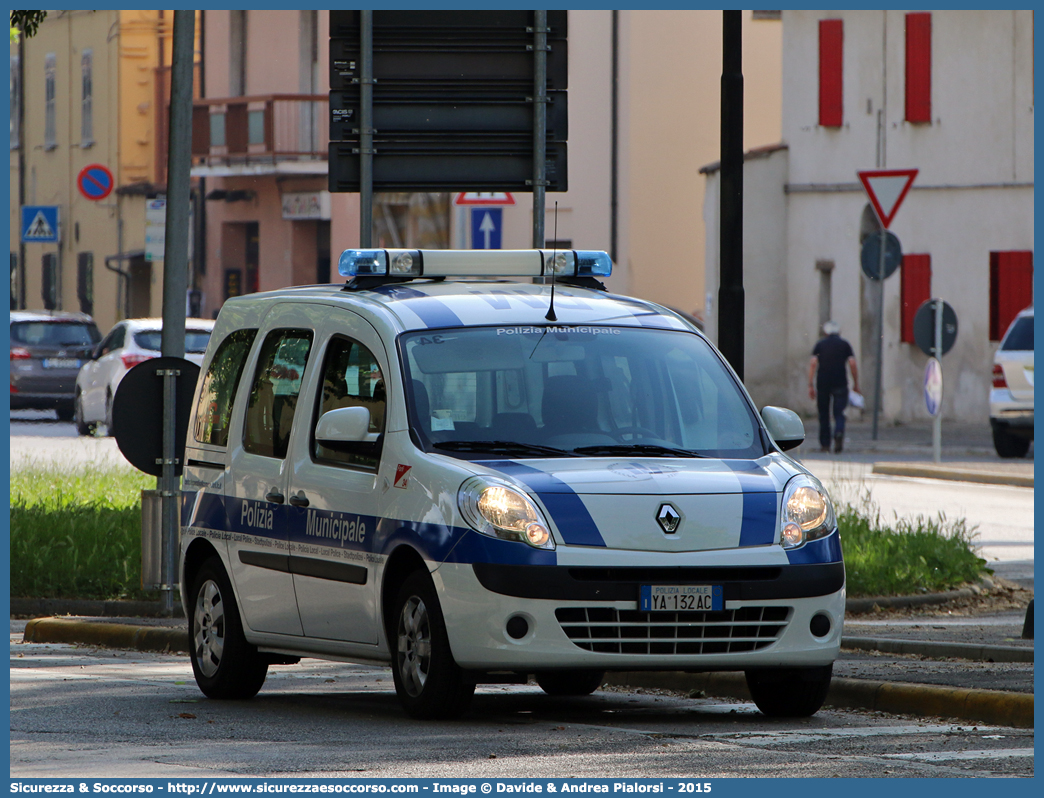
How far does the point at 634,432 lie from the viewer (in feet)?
29.6

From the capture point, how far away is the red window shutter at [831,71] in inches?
1497

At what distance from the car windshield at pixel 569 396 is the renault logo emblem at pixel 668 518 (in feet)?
1.80

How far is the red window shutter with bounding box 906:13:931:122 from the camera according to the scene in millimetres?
36750

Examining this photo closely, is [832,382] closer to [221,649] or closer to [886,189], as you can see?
[886,189]

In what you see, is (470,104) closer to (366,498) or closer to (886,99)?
(366,498)

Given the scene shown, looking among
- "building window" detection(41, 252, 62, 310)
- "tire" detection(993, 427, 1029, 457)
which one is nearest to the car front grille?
"tire" detection(993, 427, 1029, 457)

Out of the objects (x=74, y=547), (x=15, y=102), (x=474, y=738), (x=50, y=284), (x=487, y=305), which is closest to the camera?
(x=474, y=738)

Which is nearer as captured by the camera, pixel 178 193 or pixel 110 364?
pixel 178 193

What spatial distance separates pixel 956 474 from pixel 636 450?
16.6m

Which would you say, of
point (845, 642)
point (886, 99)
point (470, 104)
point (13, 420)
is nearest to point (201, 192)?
point (13, 420)

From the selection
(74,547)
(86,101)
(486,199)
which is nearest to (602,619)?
(74,547)

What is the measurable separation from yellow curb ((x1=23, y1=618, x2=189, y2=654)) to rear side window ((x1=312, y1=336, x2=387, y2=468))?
3.18 metres

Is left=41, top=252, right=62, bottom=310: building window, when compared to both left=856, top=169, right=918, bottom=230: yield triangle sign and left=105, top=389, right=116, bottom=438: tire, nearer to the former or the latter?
left=105, top=389, right=116, bottom=438: tire

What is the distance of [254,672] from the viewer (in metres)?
9.91
